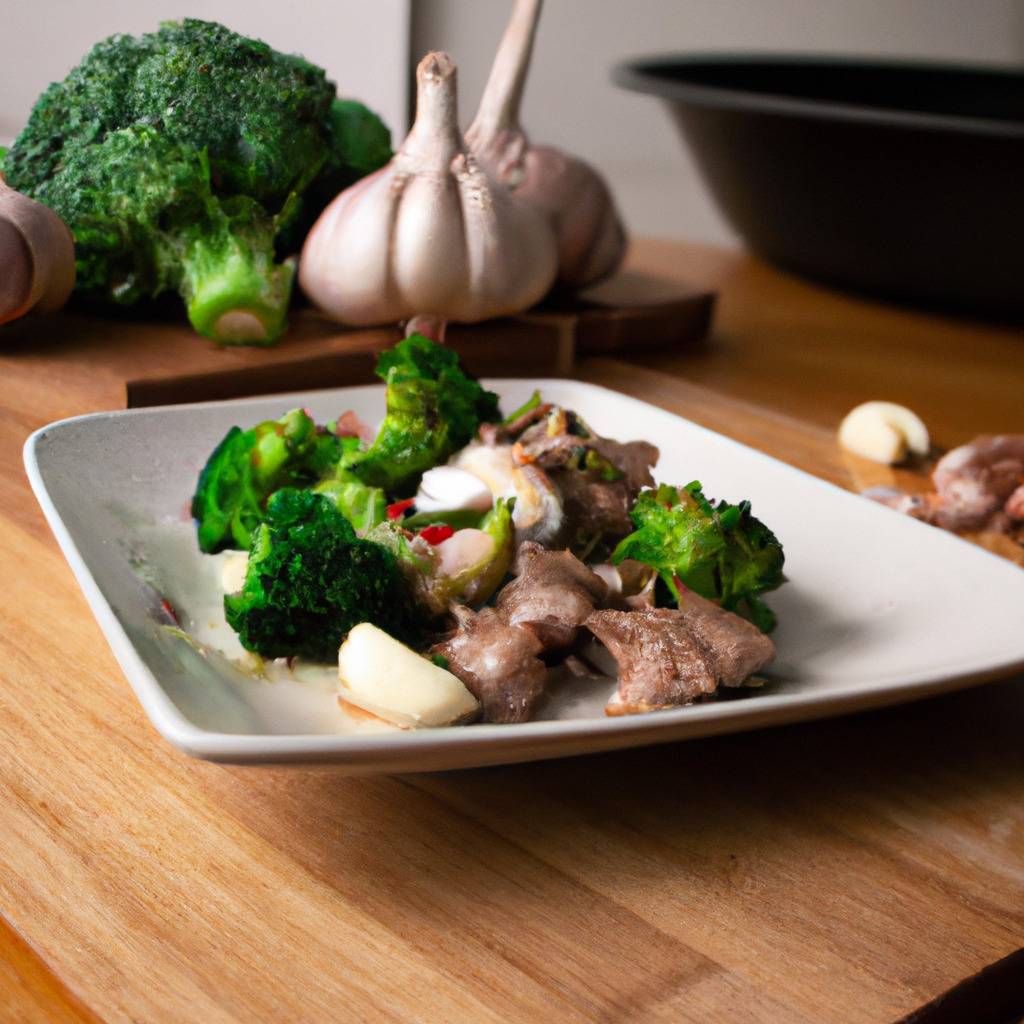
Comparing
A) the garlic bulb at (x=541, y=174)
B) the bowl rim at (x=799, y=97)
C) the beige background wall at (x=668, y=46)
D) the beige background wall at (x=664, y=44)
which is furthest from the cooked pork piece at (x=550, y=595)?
the beige background wall at (x=668, y=46)

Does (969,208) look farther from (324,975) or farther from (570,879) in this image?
(324,975)

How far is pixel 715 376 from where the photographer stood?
4.69 feet

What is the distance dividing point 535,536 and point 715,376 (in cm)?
73

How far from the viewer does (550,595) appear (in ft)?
2.20

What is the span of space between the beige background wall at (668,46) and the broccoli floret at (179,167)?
193 centimetres

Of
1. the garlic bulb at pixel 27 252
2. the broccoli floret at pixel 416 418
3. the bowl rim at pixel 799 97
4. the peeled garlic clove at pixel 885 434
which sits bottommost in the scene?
the peeled garlic clove at pixel 885 434

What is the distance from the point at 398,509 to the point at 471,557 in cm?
8

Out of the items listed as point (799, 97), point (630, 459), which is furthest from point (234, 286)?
point (799, 97)

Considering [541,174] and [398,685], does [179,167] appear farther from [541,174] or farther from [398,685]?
[398,685]

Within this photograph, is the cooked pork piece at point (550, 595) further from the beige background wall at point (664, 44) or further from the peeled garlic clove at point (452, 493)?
the beige background wall at point (664, 44)

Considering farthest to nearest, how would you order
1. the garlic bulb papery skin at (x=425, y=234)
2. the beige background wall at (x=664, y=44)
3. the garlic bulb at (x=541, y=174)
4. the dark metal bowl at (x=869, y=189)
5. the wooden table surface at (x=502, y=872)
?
1. the beige background wall at (x=664, y=44)
2. the dark metal bowl at (x=869, y=189)
3. the garlic bulb at (x=541, y=174)
4. the garlic bulb papery skin at (x=425, y=234)
5. the wooden table surface at (x=502, y=872)

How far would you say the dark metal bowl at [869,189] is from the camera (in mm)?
1413

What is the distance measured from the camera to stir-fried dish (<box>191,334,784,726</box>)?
623 mm

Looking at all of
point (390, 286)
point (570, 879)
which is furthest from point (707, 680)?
point (390, 286)
